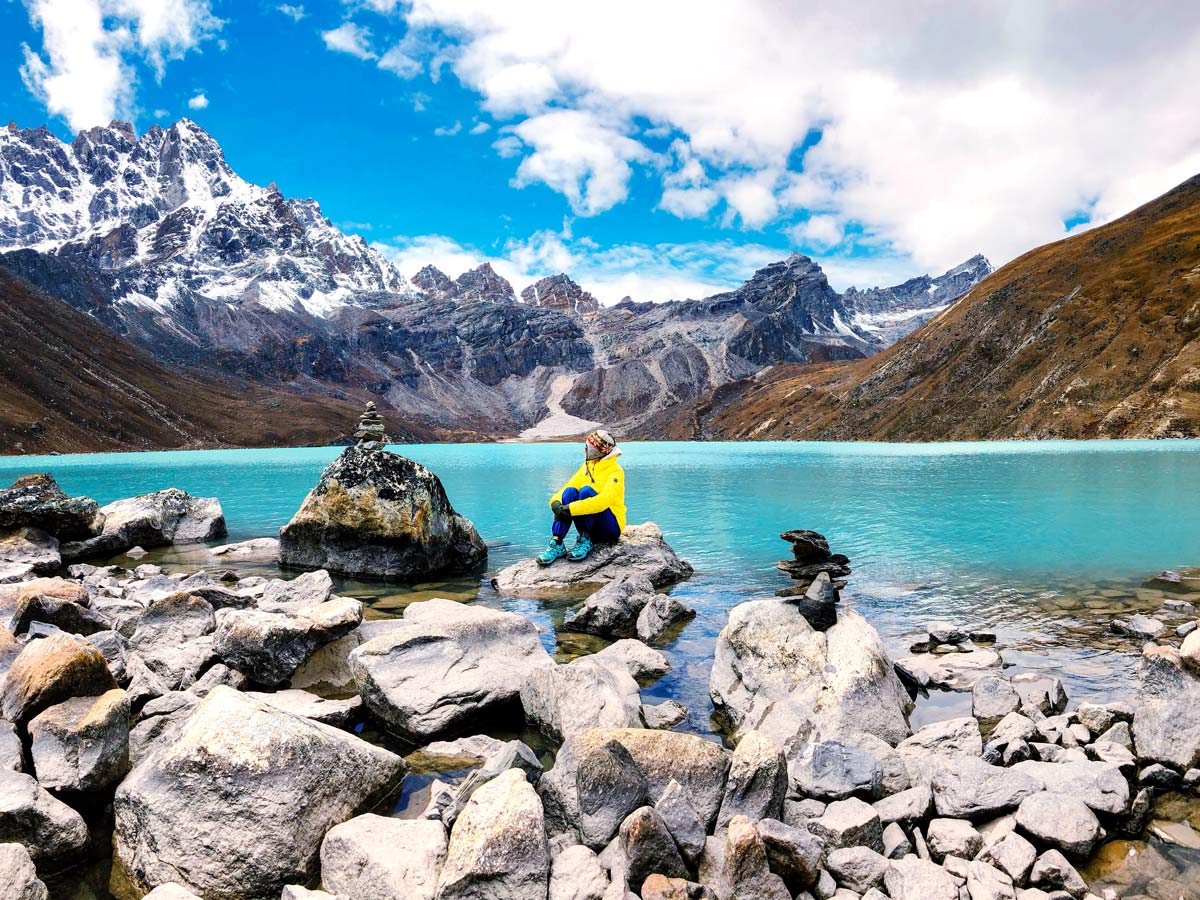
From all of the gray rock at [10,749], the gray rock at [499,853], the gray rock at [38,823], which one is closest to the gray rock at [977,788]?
the gray rock at [499,853]

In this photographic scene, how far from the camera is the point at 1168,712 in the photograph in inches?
330

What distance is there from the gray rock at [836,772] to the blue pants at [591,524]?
12.9 m

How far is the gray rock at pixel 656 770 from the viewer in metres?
7.33

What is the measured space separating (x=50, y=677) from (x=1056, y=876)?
11.3 m

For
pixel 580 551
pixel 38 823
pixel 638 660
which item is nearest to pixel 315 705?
pixel 38 823

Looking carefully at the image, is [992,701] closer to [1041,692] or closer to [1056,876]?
[1041,692]

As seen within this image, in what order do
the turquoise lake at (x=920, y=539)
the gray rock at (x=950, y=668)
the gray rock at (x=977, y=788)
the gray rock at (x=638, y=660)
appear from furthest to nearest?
the turquoise lake at (x=920, y=539) → the gray rock at (x=638, y=660) → the gray rock at (x=950, y=668) → the gray rock at (x=977, y=788)

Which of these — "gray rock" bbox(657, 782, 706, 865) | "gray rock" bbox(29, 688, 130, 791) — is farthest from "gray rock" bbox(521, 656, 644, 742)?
"gray rock" bbox(29, 688, 130, 791)

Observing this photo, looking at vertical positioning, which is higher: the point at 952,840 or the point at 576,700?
the point at 576,700

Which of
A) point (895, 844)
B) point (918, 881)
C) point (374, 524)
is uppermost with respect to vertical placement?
point (374, 524)

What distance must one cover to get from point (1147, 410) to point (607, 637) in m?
134

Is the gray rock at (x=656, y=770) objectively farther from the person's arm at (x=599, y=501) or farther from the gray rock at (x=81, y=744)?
the person's arm at (x=599, y=501)

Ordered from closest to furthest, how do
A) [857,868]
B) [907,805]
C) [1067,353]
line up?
[857,868] → [907,805] → [1067,353]

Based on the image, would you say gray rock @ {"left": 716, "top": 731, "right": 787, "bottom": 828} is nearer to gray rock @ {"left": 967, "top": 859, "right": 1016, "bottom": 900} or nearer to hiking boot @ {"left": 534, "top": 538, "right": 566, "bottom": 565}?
gray rock @ {"left": 967, "top": 859, "right": 1016, "bottom": 900}
